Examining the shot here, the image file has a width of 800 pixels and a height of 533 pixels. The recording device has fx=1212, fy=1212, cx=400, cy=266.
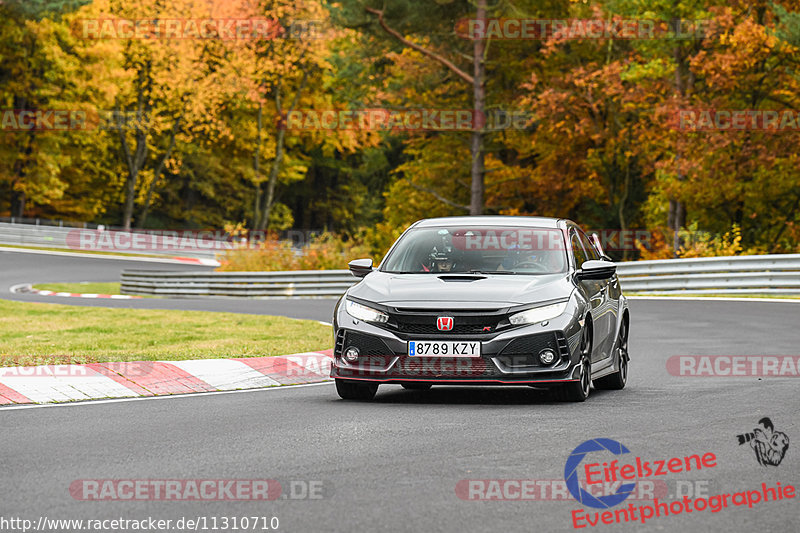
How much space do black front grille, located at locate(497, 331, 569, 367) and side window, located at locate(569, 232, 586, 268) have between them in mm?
1513

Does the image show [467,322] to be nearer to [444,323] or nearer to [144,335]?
[444,323]

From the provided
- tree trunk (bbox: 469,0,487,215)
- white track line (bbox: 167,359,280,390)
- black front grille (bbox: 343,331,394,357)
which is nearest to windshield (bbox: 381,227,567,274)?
black front grille (bbox: 343,331,394,357)

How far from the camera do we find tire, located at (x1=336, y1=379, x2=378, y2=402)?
10398 millimetres

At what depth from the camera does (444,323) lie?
32.1 ft

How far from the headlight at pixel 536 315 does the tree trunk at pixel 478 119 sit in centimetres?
3372

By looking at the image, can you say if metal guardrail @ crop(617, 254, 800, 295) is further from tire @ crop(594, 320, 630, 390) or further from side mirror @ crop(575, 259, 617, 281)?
side mirror @ crop(575, 259, 617, 281)

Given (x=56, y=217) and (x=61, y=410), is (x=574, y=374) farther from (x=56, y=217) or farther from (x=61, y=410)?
(x=56, y=217)

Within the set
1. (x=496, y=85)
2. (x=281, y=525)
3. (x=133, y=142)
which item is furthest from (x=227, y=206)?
(x=281, y=525)

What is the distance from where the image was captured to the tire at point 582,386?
10.1m

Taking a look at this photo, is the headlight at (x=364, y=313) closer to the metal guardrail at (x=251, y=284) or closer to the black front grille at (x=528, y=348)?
the black front grille at (x=528, y=348)

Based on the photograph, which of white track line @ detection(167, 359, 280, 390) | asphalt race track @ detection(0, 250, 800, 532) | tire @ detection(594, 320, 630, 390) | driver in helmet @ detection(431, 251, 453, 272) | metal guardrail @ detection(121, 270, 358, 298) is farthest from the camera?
metal guardrail @ detection(121, 270, 358, 298)

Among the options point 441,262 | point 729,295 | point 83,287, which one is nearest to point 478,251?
point 441,262

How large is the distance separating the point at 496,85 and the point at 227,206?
30303mm

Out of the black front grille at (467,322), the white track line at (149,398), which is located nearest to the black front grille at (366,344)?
the black front grille at (467,322)
